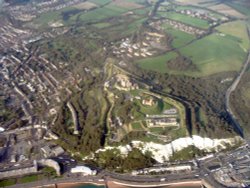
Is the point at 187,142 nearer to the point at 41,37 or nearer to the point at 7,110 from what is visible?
the point at 7,110

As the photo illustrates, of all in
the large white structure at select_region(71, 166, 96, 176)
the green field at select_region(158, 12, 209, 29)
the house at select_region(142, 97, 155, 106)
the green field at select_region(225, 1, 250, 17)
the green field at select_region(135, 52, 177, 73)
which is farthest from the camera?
the green field at select_region(225, 1, 250, 17)

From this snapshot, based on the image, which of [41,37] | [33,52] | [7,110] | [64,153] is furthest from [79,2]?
[64,153]

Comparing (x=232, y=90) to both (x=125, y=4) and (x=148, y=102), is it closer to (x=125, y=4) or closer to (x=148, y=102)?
(x=148, y=102)

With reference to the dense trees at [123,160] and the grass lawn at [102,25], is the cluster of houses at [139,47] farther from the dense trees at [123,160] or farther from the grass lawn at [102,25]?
the dense trees at [123,160]

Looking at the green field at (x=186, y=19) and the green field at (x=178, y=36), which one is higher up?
the green field at (x=186, y=19)

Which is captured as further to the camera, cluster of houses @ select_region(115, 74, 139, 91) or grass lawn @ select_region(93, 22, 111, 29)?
grass lawn @ select_region(93, 22, 111, 29)

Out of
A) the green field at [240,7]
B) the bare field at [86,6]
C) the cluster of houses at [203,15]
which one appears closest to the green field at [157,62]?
the cluster of houses at [203,15]

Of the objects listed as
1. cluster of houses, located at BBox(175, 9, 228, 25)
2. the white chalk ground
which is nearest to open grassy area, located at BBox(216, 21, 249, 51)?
cluster of houses, located at BBox(175, 9, 228, 25)

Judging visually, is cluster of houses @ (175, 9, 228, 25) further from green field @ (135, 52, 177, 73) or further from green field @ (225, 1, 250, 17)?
green field @ (135, 52, 177, 73)
